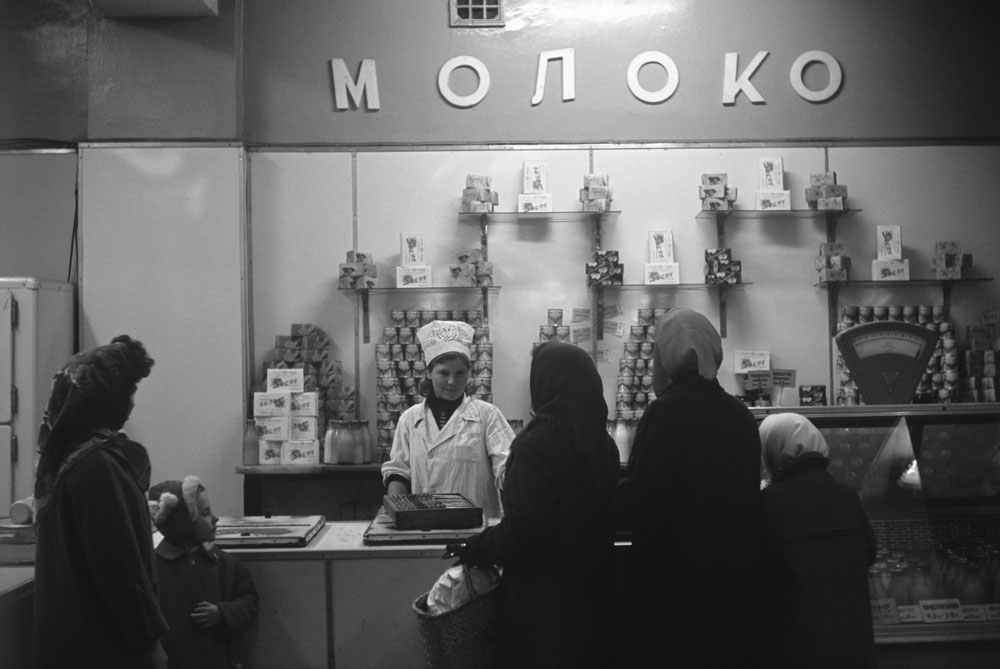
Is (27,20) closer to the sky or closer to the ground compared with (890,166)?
closer to the sky

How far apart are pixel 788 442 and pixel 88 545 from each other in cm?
203

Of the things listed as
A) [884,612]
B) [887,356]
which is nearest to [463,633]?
[884,612]

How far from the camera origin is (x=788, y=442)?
279cm

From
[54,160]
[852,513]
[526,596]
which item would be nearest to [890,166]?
[852,513]

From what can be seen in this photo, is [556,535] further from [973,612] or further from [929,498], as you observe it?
[973,612]

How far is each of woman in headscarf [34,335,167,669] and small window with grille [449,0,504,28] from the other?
4.05m

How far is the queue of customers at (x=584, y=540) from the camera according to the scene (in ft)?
7.68

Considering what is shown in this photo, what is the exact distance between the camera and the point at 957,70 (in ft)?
19.2

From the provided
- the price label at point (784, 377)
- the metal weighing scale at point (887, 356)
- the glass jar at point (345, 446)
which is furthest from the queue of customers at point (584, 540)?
the glass jar at point (345, 446)

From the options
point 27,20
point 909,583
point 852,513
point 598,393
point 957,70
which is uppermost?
point 27,20

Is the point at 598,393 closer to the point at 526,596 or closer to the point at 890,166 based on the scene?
the point at 526,596

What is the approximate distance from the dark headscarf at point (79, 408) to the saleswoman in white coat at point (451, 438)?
1.73 meters

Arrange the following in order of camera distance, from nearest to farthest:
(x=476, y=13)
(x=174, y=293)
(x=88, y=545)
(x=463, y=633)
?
(x=88, y=545) → (x=463, y=633) → (x=174, y=293) → (x=476, y=13)

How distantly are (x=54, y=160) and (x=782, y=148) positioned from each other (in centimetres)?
471
